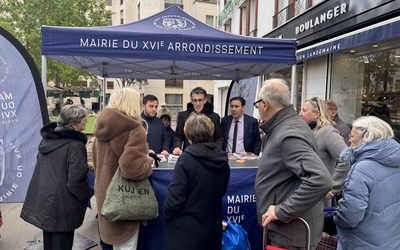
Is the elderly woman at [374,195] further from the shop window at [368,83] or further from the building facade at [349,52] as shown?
the shop window at [368,83]

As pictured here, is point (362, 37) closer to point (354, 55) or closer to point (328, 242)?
point (354, 55)

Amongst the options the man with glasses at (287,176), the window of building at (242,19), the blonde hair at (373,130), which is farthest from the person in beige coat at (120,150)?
the window of building at (242,19)

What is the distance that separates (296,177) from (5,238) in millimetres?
3741

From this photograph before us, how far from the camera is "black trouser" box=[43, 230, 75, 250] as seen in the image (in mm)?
2607

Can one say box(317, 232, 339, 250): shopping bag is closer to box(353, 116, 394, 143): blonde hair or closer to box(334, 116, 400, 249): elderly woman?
box(334, 116, 400, 249): elderly woman

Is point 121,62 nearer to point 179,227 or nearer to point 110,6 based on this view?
point 179,227

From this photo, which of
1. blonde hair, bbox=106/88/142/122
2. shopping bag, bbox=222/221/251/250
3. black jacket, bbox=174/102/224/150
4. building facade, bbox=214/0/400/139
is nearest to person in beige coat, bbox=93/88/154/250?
blonde hair, bbox=106/88/142/122

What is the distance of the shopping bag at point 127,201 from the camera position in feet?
7.79

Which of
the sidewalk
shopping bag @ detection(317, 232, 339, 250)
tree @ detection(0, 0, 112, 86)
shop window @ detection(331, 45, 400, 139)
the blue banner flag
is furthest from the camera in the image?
tree @ detection(0, 0, 112, 86)

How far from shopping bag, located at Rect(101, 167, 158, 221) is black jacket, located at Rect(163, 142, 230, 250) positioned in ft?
1.06

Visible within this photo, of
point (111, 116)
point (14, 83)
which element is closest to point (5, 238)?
point (14, 83)

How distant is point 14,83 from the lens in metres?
3.99

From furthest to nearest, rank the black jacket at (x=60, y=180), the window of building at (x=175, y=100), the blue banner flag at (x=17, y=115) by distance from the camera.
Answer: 1. the window of building at (x=175, y=100)
2. the blue banner flag at (x=17, y=115)
3. the black jacket at (x=60, y=180)

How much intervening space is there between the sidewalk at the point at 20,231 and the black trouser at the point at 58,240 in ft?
3.06
